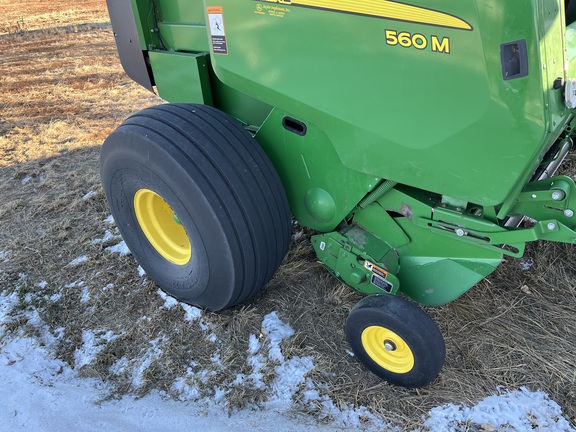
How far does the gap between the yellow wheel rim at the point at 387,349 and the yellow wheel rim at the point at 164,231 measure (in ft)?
3.42

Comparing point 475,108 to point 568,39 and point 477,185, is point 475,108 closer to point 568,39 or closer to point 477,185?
point 477,185

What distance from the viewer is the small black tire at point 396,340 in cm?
197

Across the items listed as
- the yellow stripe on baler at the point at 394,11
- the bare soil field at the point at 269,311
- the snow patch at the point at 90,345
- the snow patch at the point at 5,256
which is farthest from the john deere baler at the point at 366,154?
the snow patch at the point at 5,256

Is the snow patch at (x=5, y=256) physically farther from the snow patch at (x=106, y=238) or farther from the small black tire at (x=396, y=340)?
the small black tire at (x=396, y=340)

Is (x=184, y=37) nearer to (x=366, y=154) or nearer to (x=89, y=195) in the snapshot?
(x=366, y=154)

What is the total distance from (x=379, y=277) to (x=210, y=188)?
866 mm

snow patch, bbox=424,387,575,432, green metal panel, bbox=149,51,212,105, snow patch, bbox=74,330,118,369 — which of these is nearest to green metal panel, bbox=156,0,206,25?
Answer: green metal panel, bbox=149,51,212,105

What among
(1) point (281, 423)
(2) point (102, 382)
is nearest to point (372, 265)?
(1) point (281, 423)

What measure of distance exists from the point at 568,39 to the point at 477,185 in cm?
74

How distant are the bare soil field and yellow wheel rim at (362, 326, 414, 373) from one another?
4.3 inches

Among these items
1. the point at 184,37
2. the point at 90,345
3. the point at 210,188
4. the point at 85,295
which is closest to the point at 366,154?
the point at 210,188

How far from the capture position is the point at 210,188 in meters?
2.08

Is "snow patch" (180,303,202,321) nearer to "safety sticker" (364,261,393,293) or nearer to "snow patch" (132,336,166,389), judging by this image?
"snow patch" (132,336,166,389)

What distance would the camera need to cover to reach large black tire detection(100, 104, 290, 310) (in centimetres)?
210
